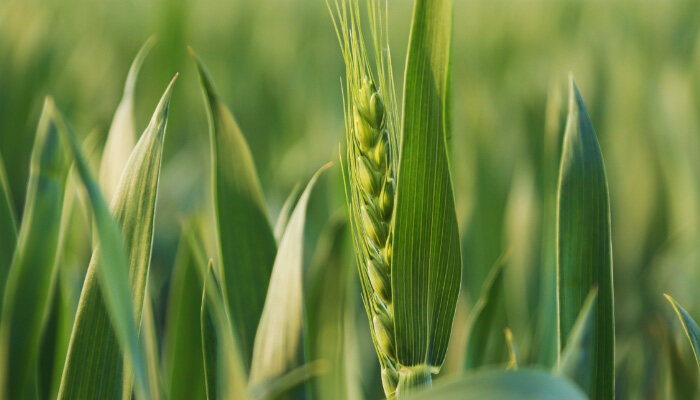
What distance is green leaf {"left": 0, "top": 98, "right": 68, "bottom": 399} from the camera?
33 cm

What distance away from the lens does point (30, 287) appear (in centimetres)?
34

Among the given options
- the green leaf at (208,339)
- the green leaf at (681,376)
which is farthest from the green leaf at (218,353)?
the green leaf at (681,376)

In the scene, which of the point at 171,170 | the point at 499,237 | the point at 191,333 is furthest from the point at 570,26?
the point at 191,333

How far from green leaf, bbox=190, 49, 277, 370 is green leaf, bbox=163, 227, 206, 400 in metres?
0.03

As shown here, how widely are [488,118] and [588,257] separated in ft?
2.03

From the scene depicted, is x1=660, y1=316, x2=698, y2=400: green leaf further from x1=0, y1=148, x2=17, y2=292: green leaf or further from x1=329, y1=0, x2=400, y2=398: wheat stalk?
x1=0, y1=148, x2=17, y2=292: green leaf

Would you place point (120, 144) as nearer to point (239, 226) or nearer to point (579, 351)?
point (239, 226)

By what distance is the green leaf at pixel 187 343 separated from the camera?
1.05 feet

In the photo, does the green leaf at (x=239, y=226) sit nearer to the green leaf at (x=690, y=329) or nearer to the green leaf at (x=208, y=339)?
the green leaf at (x=208, y=339)

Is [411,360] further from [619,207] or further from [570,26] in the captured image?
[570,26]

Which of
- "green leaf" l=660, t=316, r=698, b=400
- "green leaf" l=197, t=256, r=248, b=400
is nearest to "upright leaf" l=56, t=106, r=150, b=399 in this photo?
"green leaf" l=197, t=256, r=248, b=400

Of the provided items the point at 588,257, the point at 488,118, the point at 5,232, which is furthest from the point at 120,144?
the point at 488,118

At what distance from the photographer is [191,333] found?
339 mm

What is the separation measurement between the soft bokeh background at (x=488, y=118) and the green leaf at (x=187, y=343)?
120mm
